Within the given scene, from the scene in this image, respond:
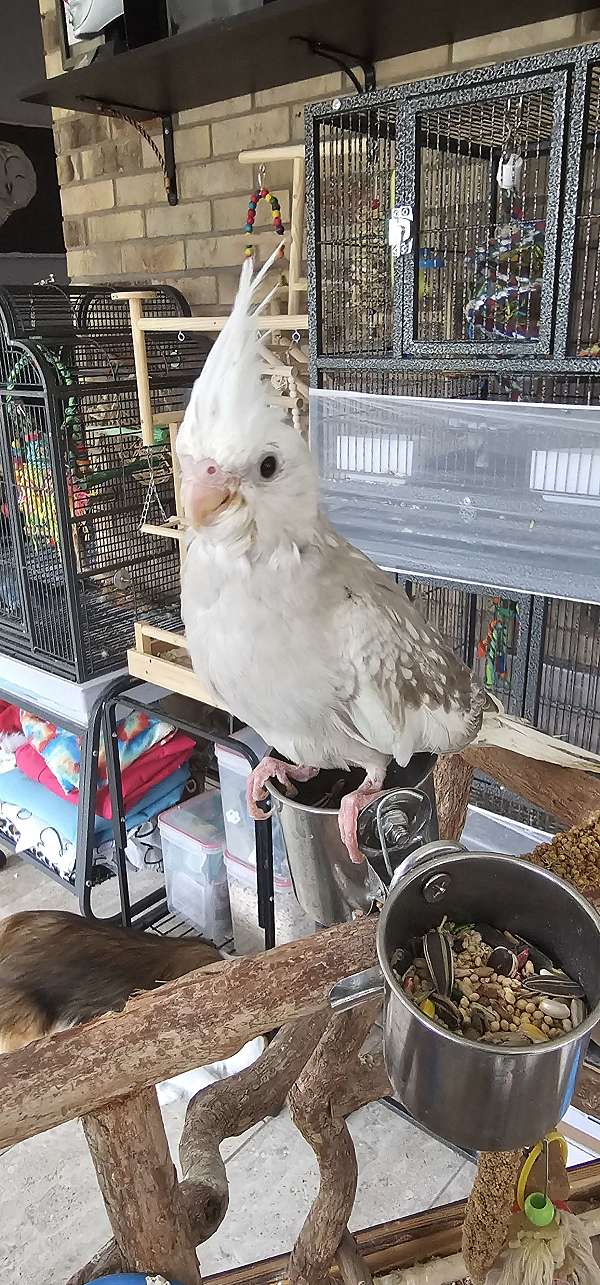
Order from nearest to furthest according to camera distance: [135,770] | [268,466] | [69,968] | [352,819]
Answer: [268,466]
[352,819]
[69,968]
[135,770]

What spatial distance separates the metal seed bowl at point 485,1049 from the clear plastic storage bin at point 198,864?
4.90 ft

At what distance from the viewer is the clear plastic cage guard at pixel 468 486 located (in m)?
1.38

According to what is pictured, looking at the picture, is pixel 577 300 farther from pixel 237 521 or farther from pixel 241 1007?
pixel 241 1007

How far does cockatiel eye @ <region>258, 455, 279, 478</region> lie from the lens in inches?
30.3

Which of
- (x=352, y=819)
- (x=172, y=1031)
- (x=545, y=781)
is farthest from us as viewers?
(x=545, y=781)

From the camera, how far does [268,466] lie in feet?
2.55

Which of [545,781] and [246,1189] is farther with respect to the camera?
[246,1189]

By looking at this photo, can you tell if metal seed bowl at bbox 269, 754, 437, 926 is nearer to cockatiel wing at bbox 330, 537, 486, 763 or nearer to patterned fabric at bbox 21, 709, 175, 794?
cockatiel wing at bbox 330, 537, 486, 763

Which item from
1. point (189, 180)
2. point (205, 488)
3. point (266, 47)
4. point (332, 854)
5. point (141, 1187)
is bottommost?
point (141, 1187)

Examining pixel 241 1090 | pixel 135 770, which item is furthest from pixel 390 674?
pixel 135 770

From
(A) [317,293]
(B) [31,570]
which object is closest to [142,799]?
(B) [31,570]

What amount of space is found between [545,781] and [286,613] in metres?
0.55

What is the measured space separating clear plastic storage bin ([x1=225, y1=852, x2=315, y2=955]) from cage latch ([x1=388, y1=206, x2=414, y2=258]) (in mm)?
1343

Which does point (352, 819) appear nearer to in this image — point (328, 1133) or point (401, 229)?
point (328, 1133)
